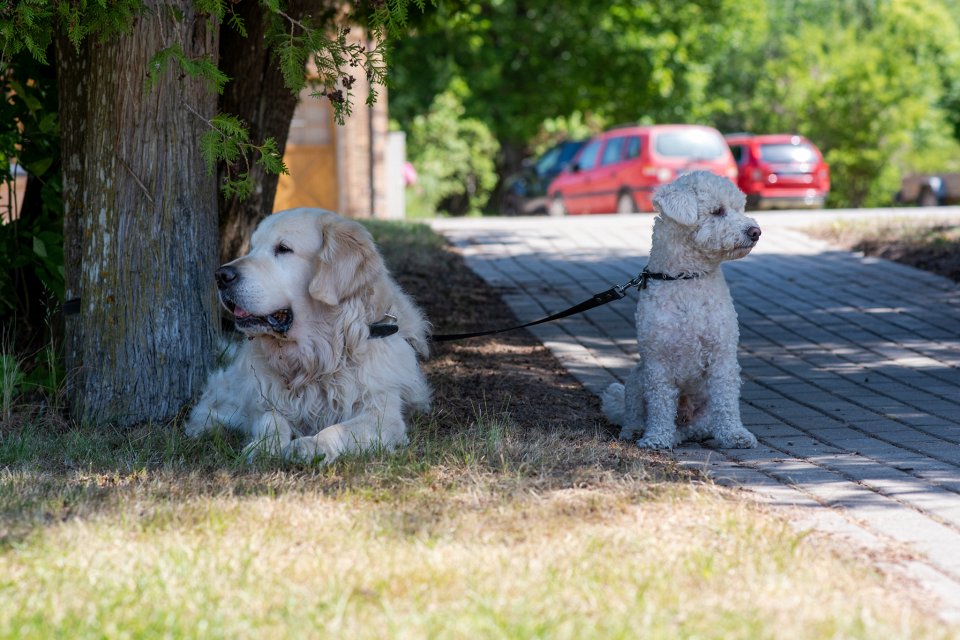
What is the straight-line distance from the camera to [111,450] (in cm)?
509

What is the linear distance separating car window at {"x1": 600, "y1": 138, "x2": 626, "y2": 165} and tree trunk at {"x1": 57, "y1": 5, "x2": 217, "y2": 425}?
58.6 feet

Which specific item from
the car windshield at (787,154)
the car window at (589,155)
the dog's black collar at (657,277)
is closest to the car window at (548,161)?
the car window at (589,155)

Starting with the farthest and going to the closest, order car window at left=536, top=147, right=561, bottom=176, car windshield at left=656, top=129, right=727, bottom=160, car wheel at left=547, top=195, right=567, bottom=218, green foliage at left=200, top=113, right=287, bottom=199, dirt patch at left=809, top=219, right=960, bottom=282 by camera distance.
A: car window at left=536, top=147, right=561, bottom=176, car wheel at left=547, top=195, right=567, bottom=218, car windshield at left=656, top=129, right=727, bottom=160, dirt patch at left=809, top=219, right=960, bottom=282, green foliage at left=200, top=113, right=287, bottom=199

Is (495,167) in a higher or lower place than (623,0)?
lower

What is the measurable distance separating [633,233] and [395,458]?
386 inches

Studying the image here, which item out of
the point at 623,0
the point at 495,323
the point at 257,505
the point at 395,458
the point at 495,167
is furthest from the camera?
the point at 495,167

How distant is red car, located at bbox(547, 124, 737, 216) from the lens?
21984 millimetres

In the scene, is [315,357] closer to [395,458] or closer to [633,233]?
[395,458]

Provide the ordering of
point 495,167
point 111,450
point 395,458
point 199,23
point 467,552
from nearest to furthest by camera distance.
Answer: point 467,552 → point 395,458 → point 111,450 → point 199,23 → point 495,167

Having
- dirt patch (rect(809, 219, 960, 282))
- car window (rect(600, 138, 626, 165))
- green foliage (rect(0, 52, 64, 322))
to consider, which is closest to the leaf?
green foliage (rect(0, 52, 64, 322))

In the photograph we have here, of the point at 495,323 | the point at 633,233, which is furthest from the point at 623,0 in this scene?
the point at 495,323

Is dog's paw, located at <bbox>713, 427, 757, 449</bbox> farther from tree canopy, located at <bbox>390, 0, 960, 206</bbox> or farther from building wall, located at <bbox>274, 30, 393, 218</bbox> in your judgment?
tree canopy, located at <bbox>390, 0, 960, 206</bbox>

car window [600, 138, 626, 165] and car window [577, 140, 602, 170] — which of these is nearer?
car window [600, 138, 626, 165]

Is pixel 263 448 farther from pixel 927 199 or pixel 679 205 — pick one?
pixel 927 199
